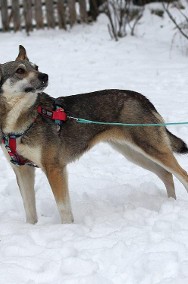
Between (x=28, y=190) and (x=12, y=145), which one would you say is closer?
(x=12, y=145)

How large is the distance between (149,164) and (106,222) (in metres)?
0.99

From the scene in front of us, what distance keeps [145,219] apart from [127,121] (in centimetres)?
98

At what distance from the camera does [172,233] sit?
4.23 meters

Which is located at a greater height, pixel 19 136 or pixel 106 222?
pixel 19 136

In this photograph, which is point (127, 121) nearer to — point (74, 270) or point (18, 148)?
point (18, 148)

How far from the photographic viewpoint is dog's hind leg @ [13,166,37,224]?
4922mm

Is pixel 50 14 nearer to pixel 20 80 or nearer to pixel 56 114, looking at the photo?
pixel 56 114

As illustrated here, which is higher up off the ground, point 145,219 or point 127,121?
point 127,121

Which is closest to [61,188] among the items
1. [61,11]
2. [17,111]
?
[17,111]

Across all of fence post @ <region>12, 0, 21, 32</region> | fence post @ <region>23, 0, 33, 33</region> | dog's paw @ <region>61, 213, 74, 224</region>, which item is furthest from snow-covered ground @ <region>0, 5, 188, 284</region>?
fence post @ <region>12, 0, 21, 32</region>

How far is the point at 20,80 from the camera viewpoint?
14.1 ft

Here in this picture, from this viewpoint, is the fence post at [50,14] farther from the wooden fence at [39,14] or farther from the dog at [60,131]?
the dog at [60,131]

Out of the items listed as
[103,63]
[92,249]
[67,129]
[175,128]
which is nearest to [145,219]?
[92,249]

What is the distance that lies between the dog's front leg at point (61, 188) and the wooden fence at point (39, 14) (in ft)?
34.0
